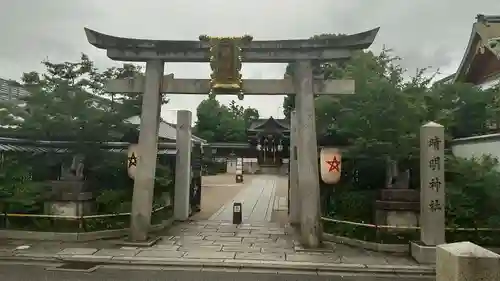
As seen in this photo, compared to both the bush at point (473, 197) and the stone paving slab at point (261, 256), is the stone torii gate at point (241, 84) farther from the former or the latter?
the bush at point (473, 197)

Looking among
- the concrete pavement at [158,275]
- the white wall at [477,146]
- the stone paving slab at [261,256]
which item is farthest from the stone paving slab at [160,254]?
the white wall at [477,146]

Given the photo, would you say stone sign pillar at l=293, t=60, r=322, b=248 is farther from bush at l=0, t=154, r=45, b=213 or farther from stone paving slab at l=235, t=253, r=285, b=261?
bush at l=0, t=154, r=45, b=213

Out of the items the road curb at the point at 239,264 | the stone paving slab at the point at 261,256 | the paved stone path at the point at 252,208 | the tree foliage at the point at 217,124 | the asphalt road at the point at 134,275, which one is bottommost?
the asphalt road at the point at 134,275

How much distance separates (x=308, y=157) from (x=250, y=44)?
13.7 ft

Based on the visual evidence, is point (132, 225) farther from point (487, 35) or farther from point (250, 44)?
point (487, 35)

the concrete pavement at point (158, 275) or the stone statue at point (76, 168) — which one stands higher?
the stone statue at point (76, 168)

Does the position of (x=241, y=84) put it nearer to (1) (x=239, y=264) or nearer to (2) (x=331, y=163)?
(2) (x=331, y=163)

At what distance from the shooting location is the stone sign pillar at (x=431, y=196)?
1177 centimetres

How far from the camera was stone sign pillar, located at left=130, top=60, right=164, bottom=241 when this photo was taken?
1376 centimetres

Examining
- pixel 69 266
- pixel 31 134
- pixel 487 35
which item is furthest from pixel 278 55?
pixel 487 35

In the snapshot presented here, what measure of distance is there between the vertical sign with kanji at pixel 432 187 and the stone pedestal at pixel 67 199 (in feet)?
36.0

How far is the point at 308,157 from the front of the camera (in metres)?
13.7

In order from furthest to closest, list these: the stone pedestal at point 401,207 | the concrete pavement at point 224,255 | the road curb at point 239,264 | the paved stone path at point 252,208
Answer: the paved stone path at point 252,208
the stone pedestal at point 401,207
the concrete pavement at point 224,255
the road curb at point 239,264

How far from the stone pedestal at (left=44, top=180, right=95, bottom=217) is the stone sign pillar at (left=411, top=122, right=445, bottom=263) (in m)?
10.8
